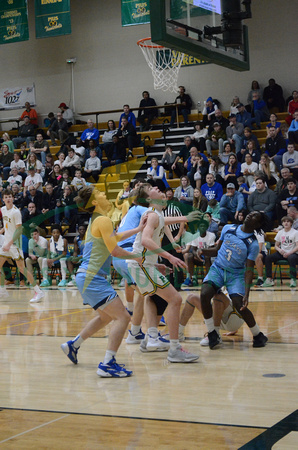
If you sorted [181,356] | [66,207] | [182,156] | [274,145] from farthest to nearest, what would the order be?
[182,156], [66,207], [274,145], [181,356]

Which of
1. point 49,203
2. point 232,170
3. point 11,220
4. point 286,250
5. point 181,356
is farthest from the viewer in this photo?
point 49,203

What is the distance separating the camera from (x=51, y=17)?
19.0m

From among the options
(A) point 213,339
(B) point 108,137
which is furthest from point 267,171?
(A) point 213,339

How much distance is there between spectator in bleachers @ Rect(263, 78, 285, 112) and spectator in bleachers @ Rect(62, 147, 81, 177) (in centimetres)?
617

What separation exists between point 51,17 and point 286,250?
434 inches

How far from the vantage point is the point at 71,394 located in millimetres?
4969

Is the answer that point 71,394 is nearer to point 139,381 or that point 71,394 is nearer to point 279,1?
point 139,381

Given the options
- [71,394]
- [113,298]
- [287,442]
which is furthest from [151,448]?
[113,298]

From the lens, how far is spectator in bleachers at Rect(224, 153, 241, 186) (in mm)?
15555

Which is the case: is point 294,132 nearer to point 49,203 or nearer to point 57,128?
point 49,203

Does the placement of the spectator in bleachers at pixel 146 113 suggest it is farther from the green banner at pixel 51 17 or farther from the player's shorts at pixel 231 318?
the player's shorts at pixel 231 318

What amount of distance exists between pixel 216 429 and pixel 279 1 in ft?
59.8

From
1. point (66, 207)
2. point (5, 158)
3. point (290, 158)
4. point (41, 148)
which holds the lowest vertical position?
point (66, 207)

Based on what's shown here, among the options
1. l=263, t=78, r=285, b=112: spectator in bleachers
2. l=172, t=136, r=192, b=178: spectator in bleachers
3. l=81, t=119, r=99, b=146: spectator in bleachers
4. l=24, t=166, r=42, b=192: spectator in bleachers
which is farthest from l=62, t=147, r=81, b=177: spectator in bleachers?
l=263, t=78, r=285, b=112: spectator in bleachers
